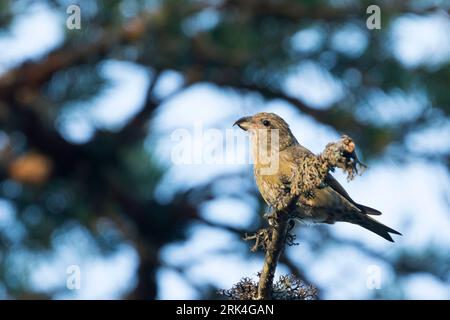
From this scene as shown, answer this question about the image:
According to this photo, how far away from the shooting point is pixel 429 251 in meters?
3.41

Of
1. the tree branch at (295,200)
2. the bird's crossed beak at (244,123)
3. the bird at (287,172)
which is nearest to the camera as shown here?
the tree branch at (295,200)

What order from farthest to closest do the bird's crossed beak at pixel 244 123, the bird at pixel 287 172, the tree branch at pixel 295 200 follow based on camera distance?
the bird's crossed beak at pixel 244 123
the bird at pixel 287 172
the tree branch at pixel 295 200

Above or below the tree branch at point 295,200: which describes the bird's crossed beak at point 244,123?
above

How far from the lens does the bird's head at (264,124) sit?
2.49 meters

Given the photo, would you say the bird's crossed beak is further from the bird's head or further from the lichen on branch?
the lichen on branch

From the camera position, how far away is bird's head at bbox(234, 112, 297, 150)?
249cm

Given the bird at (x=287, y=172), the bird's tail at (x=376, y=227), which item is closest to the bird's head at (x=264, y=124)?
the bird at (x=287, y=172)

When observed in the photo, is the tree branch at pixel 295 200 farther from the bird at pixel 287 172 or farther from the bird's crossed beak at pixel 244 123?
the bird's crossed beak at pixel 244 123

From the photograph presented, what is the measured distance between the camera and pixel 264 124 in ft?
8.31

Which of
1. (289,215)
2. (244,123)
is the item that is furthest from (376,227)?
(289,215)

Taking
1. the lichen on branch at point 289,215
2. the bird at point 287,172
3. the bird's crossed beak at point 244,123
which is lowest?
the lichen on branch at point 289,215

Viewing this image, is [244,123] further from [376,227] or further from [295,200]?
[295,200]

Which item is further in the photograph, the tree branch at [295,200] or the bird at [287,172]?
the bird at [287,172]

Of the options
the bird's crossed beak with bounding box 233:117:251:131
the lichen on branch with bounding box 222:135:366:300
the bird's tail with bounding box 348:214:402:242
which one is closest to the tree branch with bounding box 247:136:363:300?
the lichen on branch with bounding box 222:135:366:300
